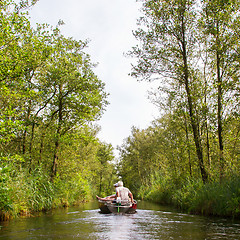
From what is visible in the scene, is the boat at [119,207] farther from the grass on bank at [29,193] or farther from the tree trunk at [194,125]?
the tree trunk at [194,125]

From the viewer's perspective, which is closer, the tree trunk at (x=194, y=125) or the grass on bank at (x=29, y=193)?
the grass on bank at (x=29, y=193)

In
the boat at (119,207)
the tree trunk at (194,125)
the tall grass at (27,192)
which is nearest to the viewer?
the tall grass at (27,192)

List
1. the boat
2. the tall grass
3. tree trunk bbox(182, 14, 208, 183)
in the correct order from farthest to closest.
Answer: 1. tree trunk bbox(182, 14, 208, 183)
2. the boat
3. the tall grass

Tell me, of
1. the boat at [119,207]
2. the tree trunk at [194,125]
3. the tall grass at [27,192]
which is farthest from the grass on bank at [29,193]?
the tree trunk at [194,125]

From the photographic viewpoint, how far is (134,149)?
42.2 meters

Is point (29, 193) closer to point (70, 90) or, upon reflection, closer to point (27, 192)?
point (27, 192)

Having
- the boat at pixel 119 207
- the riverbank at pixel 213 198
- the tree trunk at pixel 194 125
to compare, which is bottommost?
the boat at pixel 119 207

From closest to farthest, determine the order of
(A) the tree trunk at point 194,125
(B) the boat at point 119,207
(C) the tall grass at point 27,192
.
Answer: (C) the tall grass at point 27,192 → (B) the boat at point 119,207 → (A) the tree trunk at point 194,125

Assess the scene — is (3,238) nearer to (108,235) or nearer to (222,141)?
(108,235)

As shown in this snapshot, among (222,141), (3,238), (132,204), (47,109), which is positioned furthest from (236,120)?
(47,109)

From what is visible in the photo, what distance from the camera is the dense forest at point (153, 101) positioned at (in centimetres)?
1148

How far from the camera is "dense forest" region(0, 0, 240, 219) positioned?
452 inches

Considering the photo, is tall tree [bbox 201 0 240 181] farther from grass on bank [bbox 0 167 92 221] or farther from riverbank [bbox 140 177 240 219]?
grass on bank [bbox 0 167 92 221]

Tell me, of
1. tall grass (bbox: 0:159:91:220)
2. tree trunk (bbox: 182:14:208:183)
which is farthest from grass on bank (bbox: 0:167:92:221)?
tree trunk (bbox: 182:14:208:183)
